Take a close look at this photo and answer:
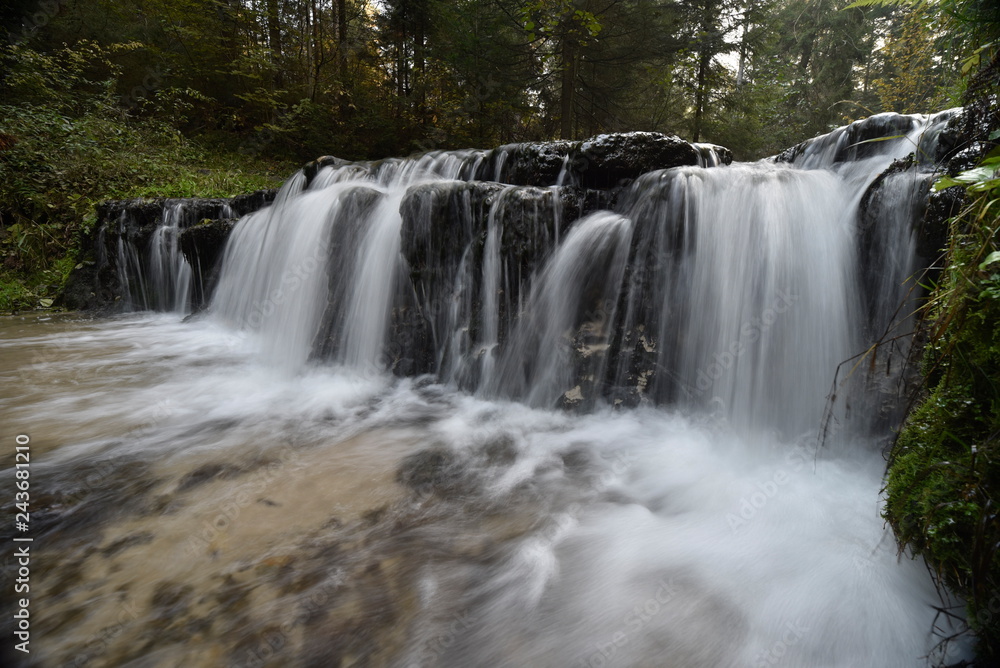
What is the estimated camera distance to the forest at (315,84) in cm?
934

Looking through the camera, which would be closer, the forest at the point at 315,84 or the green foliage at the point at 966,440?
the green foliage at the point at 966,440

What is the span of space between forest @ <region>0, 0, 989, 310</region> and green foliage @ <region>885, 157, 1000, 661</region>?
889 cm

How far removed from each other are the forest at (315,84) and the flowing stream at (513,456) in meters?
5.89

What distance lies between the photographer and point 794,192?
3467 mm

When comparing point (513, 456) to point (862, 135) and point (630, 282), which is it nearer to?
point (630, 282)

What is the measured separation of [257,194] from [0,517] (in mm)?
6711

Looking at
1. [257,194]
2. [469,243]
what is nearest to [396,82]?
[257,194]

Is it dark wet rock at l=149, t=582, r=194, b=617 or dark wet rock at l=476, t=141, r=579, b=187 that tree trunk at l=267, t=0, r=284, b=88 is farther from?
dark wet rock at l=149, t=582, r=194, b=617

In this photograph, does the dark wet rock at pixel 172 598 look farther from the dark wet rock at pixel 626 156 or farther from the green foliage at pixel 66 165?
the green foliage at pixel 66 165

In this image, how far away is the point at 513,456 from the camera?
3.10 metres

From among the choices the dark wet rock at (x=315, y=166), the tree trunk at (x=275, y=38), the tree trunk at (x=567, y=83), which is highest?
the tree trunk at (x=275, y=38)

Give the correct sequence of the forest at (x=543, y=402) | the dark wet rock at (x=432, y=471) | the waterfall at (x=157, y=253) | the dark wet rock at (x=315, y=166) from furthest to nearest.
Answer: the dark wet rock at (x=315, y=166), the waterfall at (x=157, y=253), the dark wet rock at (x=432, y=471), the forest at (x=543, y=402)

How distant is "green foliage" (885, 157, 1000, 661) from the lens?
1.26 m

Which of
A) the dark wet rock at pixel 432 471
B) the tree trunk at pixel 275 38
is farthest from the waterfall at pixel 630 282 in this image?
the tree trunk at pixel 275 38
